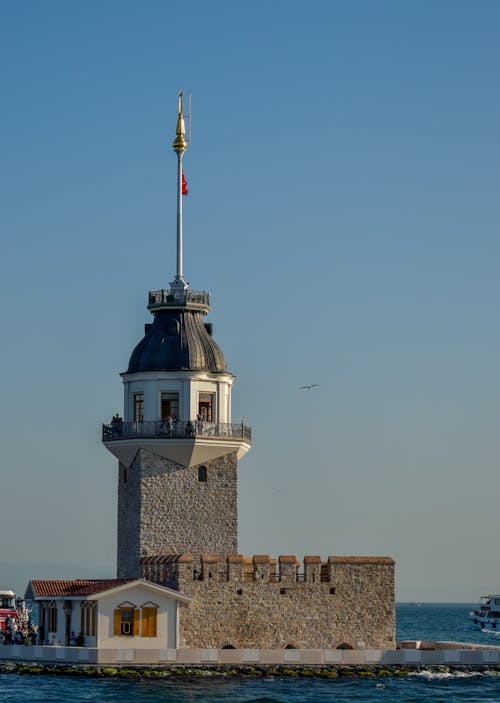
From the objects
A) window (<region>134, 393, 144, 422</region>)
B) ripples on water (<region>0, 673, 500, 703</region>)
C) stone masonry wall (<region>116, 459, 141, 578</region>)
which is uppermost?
window (<region>134, 393, 144, 422</region>)

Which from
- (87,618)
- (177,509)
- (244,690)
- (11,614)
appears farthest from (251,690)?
(11,614)

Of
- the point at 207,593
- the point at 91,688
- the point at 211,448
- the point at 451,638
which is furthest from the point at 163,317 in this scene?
the point at 451,638

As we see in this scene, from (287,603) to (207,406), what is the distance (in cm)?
886

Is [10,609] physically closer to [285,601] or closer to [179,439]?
[179,439]

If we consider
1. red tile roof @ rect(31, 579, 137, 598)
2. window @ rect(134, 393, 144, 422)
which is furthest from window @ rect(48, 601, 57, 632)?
window @ rect(134, 393, 144, 422)

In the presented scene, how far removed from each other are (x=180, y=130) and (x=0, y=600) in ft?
78.4

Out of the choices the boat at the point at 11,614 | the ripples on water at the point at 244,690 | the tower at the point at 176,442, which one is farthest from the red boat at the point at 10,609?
the ripples on water at the point at 244,690

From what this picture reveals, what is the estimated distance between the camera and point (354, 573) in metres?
63.5

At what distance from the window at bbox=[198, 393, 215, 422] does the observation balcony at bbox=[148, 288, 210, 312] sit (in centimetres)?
368

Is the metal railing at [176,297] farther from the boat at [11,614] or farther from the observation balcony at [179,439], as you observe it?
the boat at [11,614]

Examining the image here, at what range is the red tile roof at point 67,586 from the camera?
201ft

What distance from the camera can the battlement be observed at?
61562mm

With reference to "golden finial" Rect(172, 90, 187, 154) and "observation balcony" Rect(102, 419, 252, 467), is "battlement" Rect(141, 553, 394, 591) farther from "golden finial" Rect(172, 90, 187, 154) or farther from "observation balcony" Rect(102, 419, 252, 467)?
"golden finial" Rect(172, 90, 187, 154)

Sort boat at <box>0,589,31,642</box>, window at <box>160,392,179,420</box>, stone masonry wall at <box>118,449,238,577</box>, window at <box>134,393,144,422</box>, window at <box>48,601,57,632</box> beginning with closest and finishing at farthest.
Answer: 1. window at <box>48,601,57,632</box>
2. stone masonry wall at <box>118,449,238,577</box>
3. window at <box>160,392,179,420</box>
4. window at <box>134,393,144,422</box>
5. boat at <box>0,589,31,642</box>
